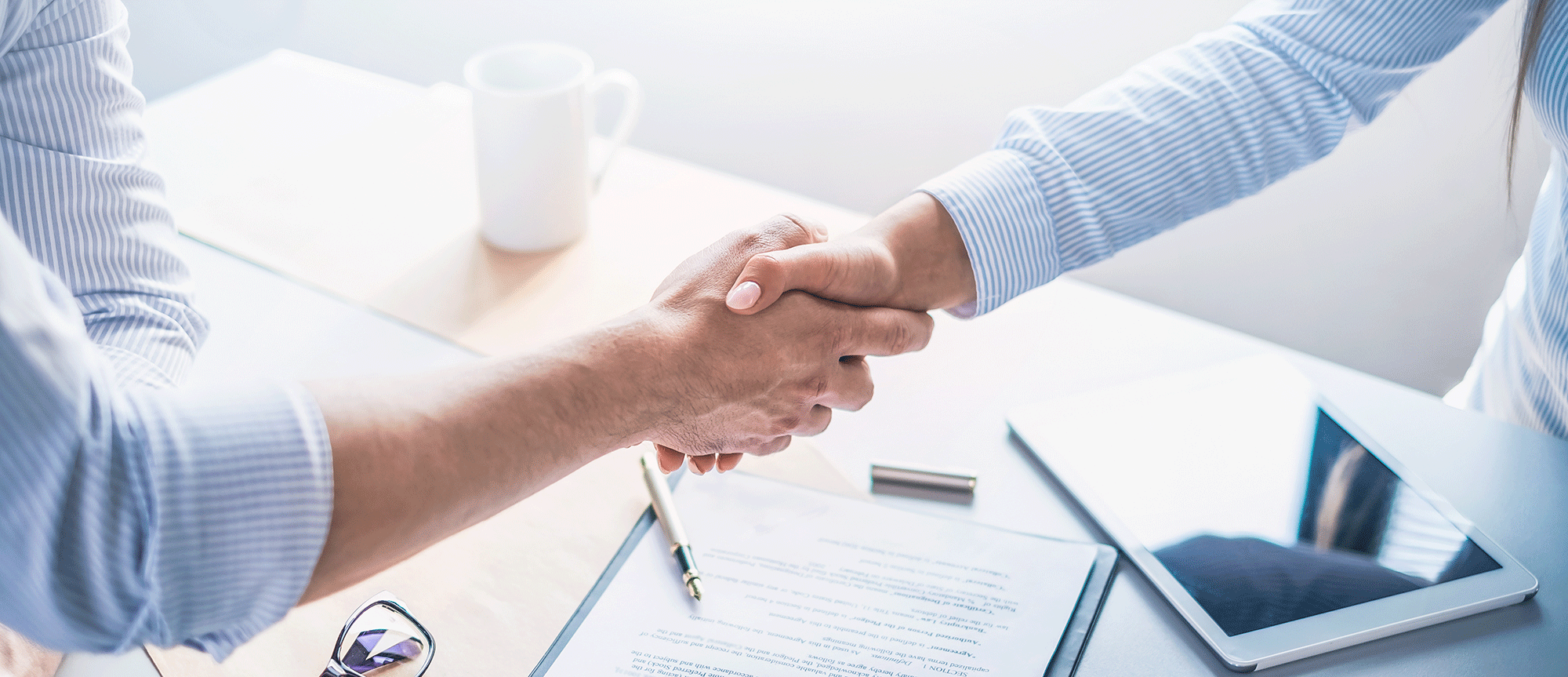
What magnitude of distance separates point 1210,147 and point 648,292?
0.59m

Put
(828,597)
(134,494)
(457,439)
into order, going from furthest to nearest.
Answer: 1. (828,597)
2. (457,439)
3. (134,494)

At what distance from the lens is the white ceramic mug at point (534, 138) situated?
1.00 metres

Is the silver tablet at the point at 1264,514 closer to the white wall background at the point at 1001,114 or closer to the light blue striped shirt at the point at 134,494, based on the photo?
the light blue striped shirt at the point at 134,494

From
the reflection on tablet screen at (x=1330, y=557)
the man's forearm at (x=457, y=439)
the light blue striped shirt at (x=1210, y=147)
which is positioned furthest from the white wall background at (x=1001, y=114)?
the man's forearm at (x=457, y=439)

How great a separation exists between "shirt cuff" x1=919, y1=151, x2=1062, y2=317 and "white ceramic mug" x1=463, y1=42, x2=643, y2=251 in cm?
38

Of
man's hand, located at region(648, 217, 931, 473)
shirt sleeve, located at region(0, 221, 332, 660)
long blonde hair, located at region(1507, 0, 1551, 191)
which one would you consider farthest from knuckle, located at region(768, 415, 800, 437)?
long blonde hair, located at region(1507, 0, 1551, 191)

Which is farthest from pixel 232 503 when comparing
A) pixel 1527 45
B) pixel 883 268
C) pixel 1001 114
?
pixel 1001 114

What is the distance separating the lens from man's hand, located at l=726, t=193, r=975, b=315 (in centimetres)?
83

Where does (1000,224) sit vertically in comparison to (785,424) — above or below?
above

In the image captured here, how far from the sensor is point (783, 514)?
772 mm

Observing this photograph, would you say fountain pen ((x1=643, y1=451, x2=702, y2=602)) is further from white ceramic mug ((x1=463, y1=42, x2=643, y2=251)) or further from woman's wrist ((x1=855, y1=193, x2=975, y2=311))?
white ceramic mug ((x1=463, y1=42, x2=643, y2=251))

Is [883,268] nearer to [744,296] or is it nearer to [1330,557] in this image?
[744,296]

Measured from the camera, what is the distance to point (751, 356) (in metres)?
0.83

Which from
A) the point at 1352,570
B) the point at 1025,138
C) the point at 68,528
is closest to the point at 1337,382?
the point at 1352,570
